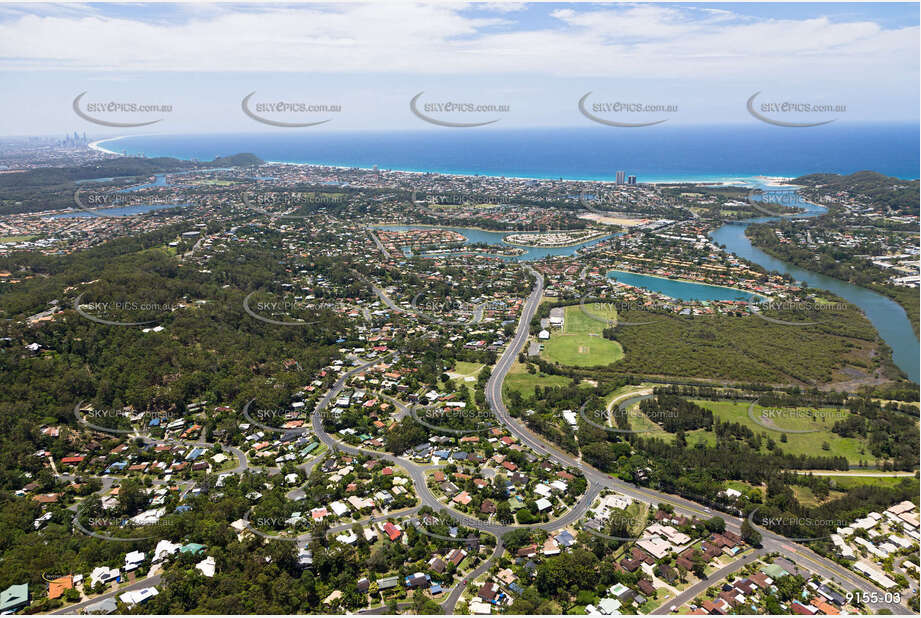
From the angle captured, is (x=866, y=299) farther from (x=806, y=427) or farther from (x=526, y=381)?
(x=526, y=381)

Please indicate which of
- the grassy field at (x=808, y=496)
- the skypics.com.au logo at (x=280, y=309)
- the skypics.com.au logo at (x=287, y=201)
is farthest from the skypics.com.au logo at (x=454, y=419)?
the skypics.com.au logo at (x=287, y=201)

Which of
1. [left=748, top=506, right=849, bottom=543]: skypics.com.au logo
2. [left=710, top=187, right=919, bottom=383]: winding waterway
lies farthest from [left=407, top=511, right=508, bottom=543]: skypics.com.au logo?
[left=710, top=187, right=919, bottom=383]: winding waterway

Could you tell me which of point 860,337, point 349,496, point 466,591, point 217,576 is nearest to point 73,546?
point 217,576

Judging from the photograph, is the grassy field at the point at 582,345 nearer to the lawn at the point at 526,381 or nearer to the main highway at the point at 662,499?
the lawn at the point at 526,381

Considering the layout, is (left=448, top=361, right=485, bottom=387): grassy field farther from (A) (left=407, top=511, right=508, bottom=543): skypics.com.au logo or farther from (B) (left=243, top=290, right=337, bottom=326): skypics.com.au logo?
(B) (left=243, top=290, right=337, bottom=326): skypics.com.au logo

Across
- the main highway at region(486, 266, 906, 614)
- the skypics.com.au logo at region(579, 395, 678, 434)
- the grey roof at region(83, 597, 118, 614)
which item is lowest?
the grey roof at region(83, 597, 118, 614)

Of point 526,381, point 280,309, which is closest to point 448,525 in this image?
point 526,381
